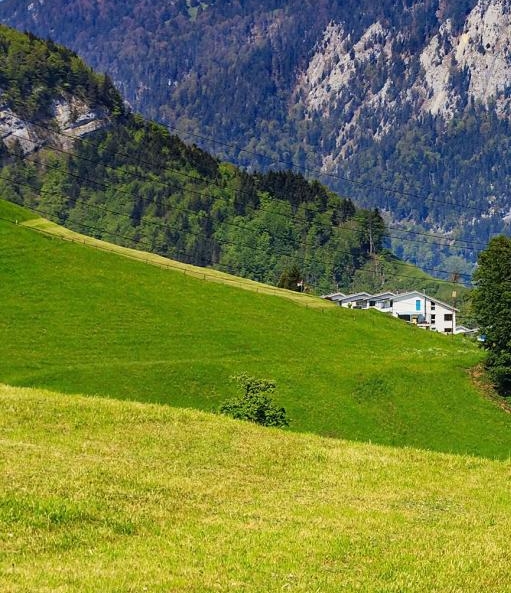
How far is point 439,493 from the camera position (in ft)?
105

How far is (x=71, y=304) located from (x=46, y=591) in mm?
104801

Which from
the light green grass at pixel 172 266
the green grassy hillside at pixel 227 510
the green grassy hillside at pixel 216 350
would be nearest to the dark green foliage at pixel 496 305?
the green grassy hillside at pixel 216 350

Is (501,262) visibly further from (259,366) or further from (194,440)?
(194,440)

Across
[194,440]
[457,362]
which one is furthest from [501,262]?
[194,440]

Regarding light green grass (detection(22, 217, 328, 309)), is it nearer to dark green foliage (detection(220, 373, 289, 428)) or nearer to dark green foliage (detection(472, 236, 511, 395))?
dark green foliage (detection(472, 236, 511, 395))

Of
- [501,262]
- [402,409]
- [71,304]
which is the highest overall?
[501,262]

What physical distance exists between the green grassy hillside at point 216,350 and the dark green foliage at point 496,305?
412 cm

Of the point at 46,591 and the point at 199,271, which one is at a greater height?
the point at 199,271

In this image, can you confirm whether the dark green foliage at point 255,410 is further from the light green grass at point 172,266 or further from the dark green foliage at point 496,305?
the light green grass at point 172,266

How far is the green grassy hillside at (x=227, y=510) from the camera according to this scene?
67.5ft

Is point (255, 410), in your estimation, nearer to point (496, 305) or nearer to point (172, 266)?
point (496, 305)

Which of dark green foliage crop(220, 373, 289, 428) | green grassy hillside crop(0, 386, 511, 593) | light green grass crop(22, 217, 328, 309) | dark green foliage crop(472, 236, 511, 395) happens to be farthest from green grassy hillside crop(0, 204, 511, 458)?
green grassy hillside crop(0, 386, 511, 593)

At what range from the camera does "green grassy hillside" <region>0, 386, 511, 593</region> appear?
20.6 meters

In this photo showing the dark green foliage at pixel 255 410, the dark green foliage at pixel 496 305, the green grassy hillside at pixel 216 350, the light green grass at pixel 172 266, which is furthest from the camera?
the light green grass at pixel 172 266
